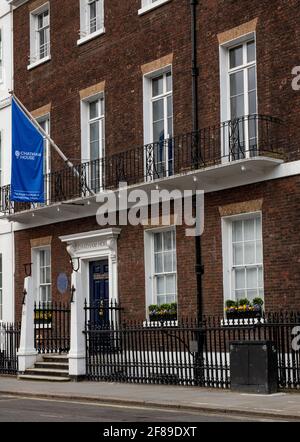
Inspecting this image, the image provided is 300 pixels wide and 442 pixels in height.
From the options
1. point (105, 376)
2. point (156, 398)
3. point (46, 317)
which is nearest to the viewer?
point (156, 398)

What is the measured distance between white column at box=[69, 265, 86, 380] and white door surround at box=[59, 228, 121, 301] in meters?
1.87

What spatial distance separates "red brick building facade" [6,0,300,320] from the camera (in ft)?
63.3

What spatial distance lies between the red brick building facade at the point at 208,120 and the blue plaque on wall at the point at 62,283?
0.19 meters

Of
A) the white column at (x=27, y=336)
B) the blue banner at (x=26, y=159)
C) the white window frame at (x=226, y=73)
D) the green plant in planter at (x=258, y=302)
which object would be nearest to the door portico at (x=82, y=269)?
the white column at (x=27, y=336)

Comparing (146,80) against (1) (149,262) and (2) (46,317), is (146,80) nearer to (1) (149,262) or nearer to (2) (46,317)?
(1) (149,262)

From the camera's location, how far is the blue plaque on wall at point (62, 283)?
25.6 meters

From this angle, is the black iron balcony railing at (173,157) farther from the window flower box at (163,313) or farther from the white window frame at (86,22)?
the white window frame at (86,22)

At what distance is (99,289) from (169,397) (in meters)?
8.09

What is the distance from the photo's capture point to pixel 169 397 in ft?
56.6

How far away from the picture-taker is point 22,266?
27.7 m

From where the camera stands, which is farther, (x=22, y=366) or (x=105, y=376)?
(x=22, y=366)

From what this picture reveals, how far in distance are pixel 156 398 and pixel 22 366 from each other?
722 centimetres

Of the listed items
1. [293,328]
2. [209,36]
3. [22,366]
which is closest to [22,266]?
[22,366]

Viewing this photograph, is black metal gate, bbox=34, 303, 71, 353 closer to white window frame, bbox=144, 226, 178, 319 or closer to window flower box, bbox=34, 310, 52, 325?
window flower box, bbox=34, 310, 52, 325
